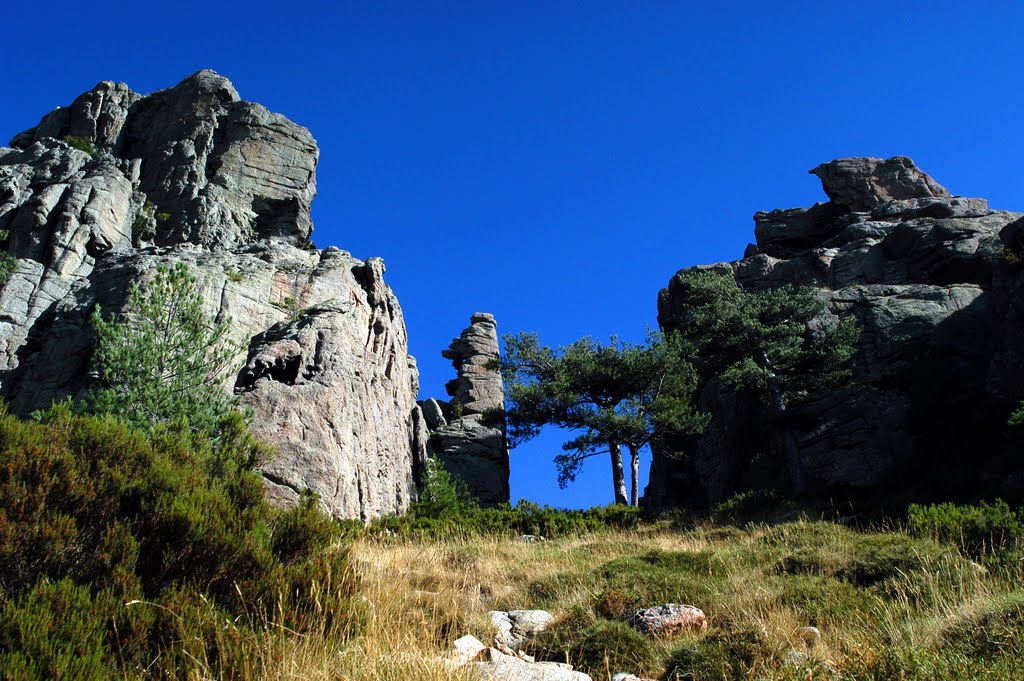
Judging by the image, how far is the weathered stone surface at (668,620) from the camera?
286 inches

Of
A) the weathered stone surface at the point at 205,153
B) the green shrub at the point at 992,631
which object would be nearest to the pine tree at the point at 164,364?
the green shrub at the point at 992,631

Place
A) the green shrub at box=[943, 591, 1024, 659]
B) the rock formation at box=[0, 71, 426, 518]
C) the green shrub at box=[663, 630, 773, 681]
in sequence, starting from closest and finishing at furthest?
1. the green shrub at box=[943, 591, 1024, 659]
2. the green shrub at box=[663, 630, 773, 681]
3. the rock formation at box=[0, 71, 426, 518]

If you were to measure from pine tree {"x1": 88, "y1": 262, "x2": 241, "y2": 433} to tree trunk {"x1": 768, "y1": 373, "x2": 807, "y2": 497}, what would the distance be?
16.5m

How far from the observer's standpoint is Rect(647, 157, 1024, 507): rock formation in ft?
69.4

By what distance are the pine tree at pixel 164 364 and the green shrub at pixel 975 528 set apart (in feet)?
41.8

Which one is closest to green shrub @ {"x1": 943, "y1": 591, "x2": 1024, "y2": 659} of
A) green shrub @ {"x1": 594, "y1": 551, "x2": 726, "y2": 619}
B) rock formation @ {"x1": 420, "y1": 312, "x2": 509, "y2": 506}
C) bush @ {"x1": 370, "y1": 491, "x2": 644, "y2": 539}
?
green shrub @ {"x1": 594, "y1": 551, "x2": 726, "y2": 619}

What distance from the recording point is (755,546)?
12258 mm

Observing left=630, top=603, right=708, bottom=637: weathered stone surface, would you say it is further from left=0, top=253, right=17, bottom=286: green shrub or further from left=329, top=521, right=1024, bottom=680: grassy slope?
left=0, top=253, right=17, bottom=286: green shrub

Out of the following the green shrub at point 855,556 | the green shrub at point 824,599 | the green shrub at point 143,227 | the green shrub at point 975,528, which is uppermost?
the green shrub at point 143,227

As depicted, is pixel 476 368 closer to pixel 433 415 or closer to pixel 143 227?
pixel 433 415

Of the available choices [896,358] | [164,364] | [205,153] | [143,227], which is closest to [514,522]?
[164,364]

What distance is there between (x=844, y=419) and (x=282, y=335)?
17.7m

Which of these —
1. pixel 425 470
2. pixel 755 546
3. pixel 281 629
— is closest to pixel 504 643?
pixel 281 629

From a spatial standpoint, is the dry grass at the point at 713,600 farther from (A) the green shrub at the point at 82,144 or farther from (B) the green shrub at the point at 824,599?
(A) the green shrub at the point at 82,144
